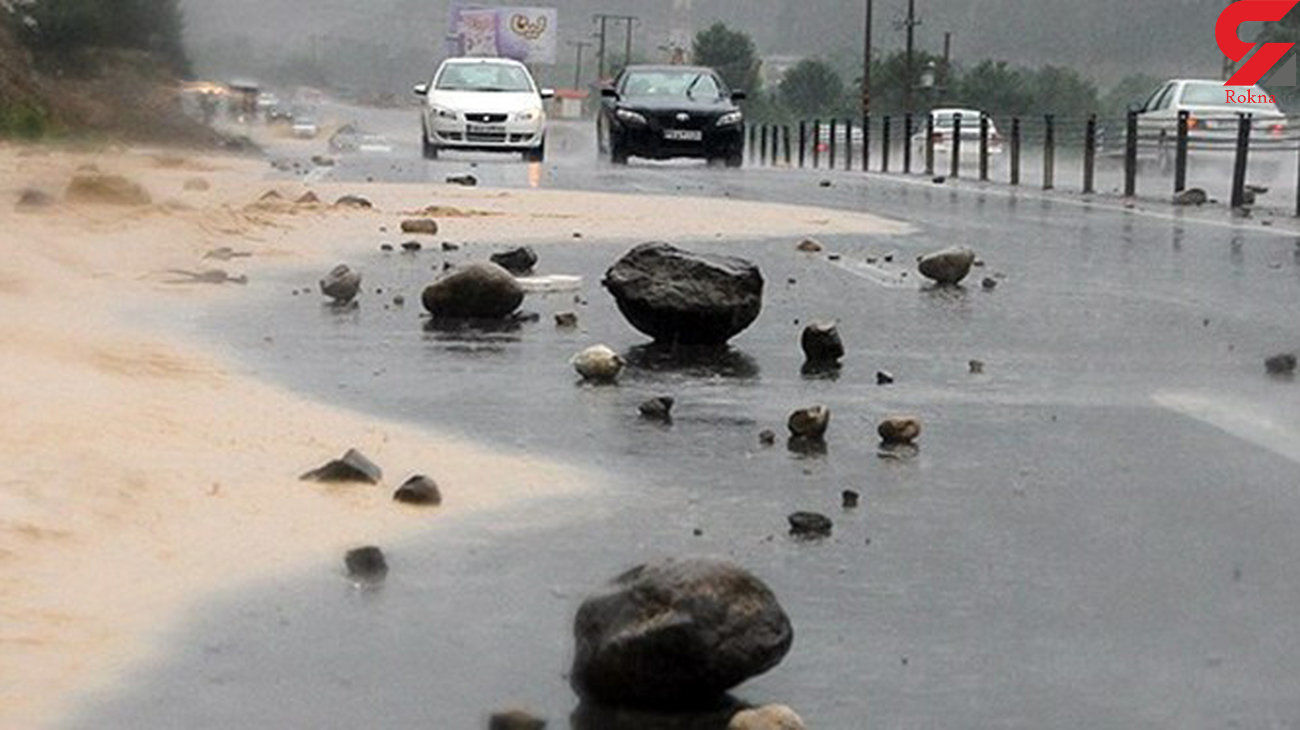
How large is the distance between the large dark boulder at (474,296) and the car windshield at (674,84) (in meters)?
25.8

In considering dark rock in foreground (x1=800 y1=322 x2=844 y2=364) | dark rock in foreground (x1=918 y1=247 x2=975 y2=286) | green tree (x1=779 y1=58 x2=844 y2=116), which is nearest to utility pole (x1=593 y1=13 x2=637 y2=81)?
green tree (x1=779 y1=58 x2=844 y2=116)

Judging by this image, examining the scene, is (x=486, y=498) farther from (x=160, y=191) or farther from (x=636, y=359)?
(x=160, y=191)

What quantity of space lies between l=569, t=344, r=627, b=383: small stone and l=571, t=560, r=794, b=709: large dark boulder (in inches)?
167

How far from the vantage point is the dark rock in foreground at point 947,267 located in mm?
13242

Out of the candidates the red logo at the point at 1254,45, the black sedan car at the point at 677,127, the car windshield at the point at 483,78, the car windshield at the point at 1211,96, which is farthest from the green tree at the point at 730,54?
the black sedan car at the point at 677,127

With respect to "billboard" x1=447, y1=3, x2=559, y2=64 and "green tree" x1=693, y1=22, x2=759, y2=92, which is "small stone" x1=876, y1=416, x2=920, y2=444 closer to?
"green tree" x1=693, y1=22, x2=759, y2=92

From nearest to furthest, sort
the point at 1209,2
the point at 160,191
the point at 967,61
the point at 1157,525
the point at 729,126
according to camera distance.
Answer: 1. the point at 1157,525
2. the point at 160,191
3. the point at 729,126
4. the point at 1209,2
5. the point at 967,61

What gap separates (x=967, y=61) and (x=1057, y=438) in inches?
7413

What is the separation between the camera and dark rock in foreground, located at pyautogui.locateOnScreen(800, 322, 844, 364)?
950cm

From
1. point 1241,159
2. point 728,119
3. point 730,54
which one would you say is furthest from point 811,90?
point 1241,159

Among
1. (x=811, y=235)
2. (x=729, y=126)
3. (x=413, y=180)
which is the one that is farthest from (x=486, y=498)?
(x=729, y=126)

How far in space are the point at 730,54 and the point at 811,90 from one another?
5074mm

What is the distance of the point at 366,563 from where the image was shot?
5391mm

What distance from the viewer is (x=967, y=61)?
632ft
